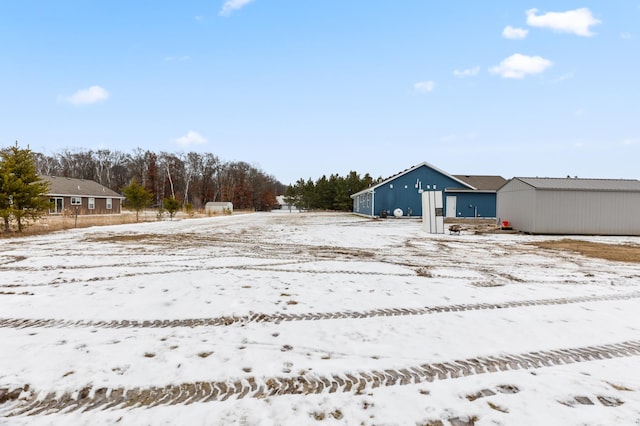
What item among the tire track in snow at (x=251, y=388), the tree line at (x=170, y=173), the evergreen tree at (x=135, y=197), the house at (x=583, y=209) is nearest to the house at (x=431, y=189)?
the house at (x=583, y=209)

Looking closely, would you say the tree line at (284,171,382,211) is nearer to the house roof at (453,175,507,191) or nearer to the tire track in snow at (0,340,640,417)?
the house roof at (453,175,507,191)

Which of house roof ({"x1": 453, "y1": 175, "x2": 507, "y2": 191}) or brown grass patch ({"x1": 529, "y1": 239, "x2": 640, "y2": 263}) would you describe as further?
house roof ({"x1": 453, "y1": 175, "x2": 507, "y2": 191})

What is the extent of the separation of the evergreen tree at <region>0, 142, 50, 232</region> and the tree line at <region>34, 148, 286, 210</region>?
162ft

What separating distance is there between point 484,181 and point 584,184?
53.9 ft

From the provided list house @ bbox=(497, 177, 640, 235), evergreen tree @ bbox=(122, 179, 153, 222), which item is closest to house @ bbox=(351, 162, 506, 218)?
house @ bbox=(497, 177, 640, 235)

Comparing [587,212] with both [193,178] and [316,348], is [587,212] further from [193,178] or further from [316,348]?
[193,178]

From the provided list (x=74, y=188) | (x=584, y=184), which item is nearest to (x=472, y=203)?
(x=584, y=184)

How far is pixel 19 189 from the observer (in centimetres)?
1441

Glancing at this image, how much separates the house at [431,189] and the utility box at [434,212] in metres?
13.9

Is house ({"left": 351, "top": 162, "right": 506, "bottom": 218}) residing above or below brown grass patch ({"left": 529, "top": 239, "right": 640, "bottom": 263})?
above

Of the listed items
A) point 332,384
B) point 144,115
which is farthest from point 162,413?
point 144,115

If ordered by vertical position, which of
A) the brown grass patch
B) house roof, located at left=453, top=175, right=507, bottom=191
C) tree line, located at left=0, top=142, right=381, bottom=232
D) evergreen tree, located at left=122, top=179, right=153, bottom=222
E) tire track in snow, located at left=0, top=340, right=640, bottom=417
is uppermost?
tree line, located at left=0, top=142, right=381, bottom=232

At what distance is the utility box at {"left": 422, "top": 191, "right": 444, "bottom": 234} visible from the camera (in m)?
16.7

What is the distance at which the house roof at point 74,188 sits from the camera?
36469mm
